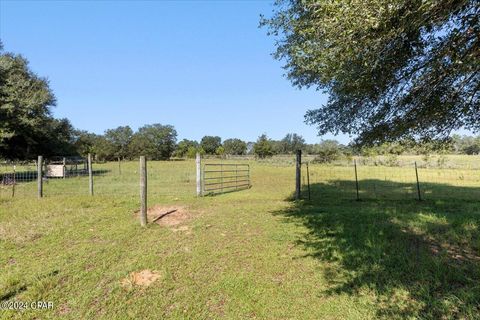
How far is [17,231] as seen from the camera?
20.1 feet

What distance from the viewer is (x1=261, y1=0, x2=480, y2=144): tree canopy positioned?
3.29 meters

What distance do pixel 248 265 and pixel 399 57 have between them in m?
3.77

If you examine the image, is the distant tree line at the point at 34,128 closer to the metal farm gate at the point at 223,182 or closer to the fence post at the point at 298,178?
the fence post at the point at 298,178

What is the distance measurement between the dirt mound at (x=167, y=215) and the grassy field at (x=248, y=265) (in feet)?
0.73

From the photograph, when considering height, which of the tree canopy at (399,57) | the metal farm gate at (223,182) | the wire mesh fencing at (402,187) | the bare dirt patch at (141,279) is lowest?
the bare dirt patch at (141,279)

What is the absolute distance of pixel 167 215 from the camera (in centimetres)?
766

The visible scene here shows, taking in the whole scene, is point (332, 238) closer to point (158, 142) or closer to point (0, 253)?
point (0, 253)

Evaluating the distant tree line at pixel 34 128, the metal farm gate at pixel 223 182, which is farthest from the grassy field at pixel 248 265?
the metal farm gate at pixel 223 182

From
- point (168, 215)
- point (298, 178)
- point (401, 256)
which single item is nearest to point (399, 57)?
point (401, 256)

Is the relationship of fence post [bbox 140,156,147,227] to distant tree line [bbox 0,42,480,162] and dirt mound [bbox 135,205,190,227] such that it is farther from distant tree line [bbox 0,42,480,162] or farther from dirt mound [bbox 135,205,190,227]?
distant tree line [bbox 0,42,480,162]

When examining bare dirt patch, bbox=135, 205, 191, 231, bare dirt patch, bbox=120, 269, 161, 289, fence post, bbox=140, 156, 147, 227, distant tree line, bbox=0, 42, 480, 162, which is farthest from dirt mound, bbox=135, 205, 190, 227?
distant tree line, bbox=0, 42, 480, 162

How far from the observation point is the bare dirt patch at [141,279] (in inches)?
152

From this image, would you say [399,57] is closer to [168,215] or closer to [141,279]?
[141,279]

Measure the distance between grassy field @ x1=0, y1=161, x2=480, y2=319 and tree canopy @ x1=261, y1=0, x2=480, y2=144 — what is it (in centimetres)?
228
